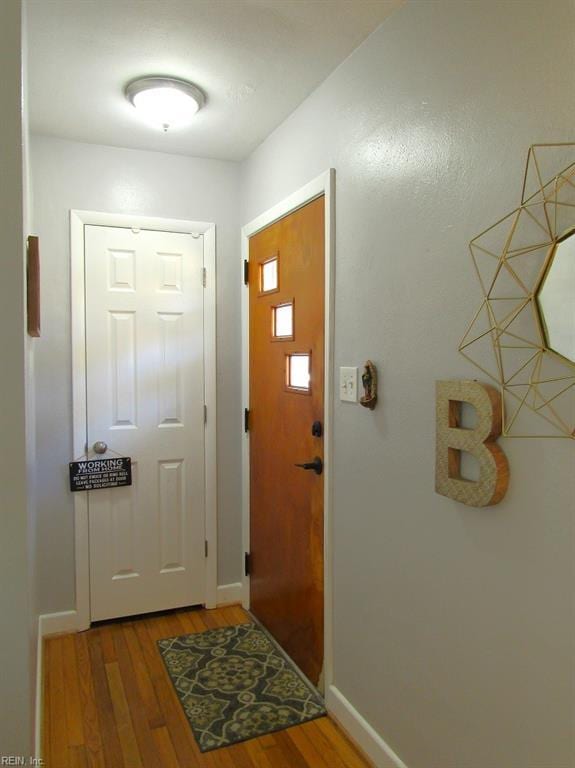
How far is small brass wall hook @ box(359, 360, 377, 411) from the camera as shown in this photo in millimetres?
1842

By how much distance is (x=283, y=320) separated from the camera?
254cm

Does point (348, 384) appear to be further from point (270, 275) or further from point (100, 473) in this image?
point (100, 473)

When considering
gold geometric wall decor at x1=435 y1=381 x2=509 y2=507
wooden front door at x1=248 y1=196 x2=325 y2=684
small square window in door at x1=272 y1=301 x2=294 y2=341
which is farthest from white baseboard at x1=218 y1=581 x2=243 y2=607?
gold geometric wall decor at x1=435 y1=381 x2=509 y2=507

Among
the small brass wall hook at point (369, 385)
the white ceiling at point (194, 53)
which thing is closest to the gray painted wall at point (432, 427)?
the small brass wall hook at point (369, 385)

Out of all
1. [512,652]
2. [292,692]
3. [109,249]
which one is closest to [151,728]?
[292,692]

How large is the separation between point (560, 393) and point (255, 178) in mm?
2082

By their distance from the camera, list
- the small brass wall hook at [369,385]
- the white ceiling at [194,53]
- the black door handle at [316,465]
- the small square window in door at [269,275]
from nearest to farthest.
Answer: the white ceiling at [194,53] → the small brass wall hook at [369,385] → the black door handle at [316,465] → the small square window in door at [269,275]

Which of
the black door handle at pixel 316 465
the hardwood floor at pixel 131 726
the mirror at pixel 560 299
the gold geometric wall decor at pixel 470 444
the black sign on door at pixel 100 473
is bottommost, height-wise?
the hardwood floor at pixel 131 726

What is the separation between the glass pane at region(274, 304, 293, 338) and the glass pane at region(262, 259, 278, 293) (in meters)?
0.12

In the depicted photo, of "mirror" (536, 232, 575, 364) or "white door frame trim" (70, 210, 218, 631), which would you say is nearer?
"mirror" (536, 232, 575, 364)

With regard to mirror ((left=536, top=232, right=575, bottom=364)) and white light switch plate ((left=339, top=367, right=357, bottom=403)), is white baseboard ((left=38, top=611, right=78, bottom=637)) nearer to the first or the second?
white light switch plate ((left=339, top=367, right=357, bottom=403))

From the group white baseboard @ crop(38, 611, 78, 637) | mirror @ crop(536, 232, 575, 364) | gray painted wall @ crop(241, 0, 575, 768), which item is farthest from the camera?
white baseboard @ crop(38, 611, 78, 637)

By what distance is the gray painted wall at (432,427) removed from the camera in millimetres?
1231

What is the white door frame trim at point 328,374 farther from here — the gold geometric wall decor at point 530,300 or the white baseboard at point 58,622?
the white baseboard at point 58,622
